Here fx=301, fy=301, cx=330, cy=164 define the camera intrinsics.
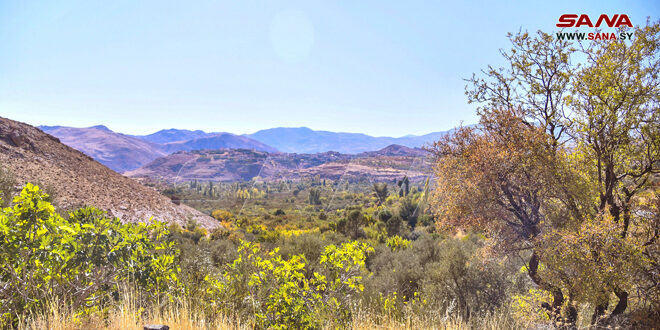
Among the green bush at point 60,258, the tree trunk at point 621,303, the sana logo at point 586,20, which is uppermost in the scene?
the sana logo at point 586,20

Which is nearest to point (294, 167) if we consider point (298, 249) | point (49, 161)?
point (49, 161)

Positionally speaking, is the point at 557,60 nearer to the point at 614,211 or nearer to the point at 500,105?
the point at 500,105

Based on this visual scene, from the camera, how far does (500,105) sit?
697cm

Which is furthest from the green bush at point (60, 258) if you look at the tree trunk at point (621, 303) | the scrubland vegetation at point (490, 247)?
the tree trunk at point (621, 303)

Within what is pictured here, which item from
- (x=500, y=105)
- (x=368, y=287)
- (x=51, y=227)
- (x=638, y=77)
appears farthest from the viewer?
(x=368, y=287)

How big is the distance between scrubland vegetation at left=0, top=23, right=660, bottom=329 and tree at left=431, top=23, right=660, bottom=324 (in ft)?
0.09

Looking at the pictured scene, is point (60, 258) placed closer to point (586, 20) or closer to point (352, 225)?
point (586, 20)

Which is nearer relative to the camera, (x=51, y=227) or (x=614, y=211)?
(x=51, y=227)

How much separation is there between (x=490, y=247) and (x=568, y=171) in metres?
2.04

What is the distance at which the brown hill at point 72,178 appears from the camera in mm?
19938

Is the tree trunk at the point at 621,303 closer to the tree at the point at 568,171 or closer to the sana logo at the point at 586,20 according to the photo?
the tree at the point at 568,171

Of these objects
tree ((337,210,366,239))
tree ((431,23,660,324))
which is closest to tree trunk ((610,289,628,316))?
tree ((431,23,660,324))

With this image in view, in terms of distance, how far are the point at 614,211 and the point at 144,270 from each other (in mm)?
8065

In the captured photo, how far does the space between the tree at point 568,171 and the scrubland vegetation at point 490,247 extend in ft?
0.09
